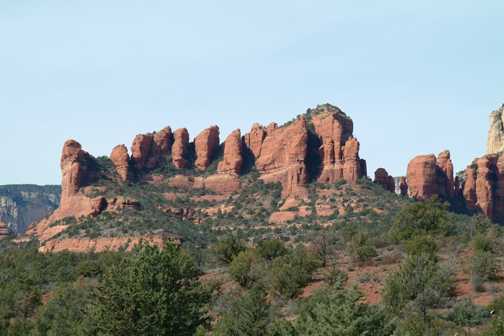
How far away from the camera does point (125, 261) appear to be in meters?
49.7

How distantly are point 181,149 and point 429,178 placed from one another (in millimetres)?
42101

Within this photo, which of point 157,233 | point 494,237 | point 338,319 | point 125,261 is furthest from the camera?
point 157,233

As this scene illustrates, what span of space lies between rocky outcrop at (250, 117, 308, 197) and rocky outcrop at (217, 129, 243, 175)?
330 centimetres

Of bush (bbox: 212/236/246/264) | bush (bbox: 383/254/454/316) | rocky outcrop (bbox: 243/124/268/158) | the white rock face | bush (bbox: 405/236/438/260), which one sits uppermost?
the white rock face

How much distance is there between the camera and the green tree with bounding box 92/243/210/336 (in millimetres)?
42938

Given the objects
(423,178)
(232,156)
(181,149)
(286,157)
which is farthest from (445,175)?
(181,149)

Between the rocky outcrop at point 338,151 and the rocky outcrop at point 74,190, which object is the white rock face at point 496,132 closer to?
the rocky outcrop at point 338,151

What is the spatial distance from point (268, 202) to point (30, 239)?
126 feet

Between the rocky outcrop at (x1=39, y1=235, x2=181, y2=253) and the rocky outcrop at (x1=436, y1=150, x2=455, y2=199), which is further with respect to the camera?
the rocky outcrop at (x1=436, y1=150, x2=455, y2=199)

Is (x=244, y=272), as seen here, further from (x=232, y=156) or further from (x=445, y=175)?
(x=445, y=175)

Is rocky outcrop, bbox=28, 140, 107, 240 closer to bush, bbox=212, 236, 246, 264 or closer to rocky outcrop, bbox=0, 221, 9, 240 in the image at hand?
rocky outcrop, bbox=0, 221, 9, 240

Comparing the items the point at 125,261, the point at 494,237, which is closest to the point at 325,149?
the point at 494,237

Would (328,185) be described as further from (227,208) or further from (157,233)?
(157,233)

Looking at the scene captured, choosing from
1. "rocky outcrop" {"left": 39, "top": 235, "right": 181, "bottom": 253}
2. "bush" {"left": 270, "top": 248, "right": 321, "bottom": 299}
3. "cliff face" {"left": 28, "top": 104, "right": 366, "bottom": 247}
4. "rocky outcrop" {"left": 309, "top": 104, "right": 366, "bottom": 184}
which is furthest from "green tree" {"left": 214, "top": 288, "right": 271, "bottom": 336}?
"rocky outcrop" {"left": 309, "top": 104, "right": 366, "bottom": 184}
